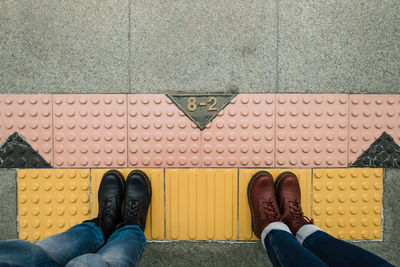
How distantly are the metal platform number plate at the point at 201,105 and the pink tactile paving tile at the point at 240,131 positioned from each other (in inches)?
1.6

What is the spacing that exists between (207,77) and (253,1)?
705mm

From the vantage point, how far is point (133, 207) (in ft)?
5.21

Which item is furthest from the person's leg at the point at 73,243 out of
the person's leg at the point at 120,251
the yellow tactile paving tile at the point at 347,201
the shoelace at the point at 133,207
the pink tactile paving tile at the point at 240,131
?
the yellow tactile paving tile at the point at 347,201

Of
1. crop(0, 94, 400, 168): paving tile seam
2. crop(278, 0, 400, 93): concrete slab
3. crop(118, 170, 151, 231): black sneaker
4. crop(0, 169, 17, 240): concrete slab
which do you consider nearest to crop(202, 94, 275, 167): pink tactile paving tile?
crop(0, 94, 400, 168): paving tile seam

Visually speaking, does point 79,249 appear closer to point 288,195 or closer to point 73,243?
point 73,243

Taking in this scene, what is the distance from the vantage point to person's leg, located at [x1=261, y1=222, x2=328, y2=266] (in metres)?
1.05

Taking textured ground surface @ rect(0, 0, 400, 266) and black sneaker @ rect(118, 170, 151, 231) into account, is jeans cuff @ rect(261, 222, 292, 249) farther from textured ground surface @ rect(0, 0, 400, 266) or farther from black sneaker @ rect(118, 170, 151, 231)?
black sneaker @ rect(118, 170, 151, 231)

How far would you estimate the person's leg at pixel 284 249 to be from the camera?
41.3 inches

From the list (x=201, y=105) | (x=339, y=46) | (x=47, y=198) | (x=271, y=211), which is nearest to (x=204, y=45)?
(x=201, y=105)

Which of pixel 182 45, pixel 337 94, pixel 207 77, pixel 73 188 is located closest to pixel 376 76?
pixel 337 94

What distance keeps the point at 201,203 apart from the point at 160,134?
25.4 inches

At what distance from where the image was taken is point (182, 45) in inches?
65.0

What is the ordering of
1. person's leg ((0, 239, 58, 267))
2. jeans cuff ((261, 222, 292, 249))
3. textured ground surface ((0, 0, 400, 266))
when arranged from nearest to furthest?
person's leg ((0, 239, 58, 267)) → jeans cuff ((261, 222, 292, 249)) → textured ground surface ((0, 0, 400, 266))

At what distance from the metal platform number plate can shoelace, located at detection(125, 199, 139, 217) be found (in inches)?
30.4
